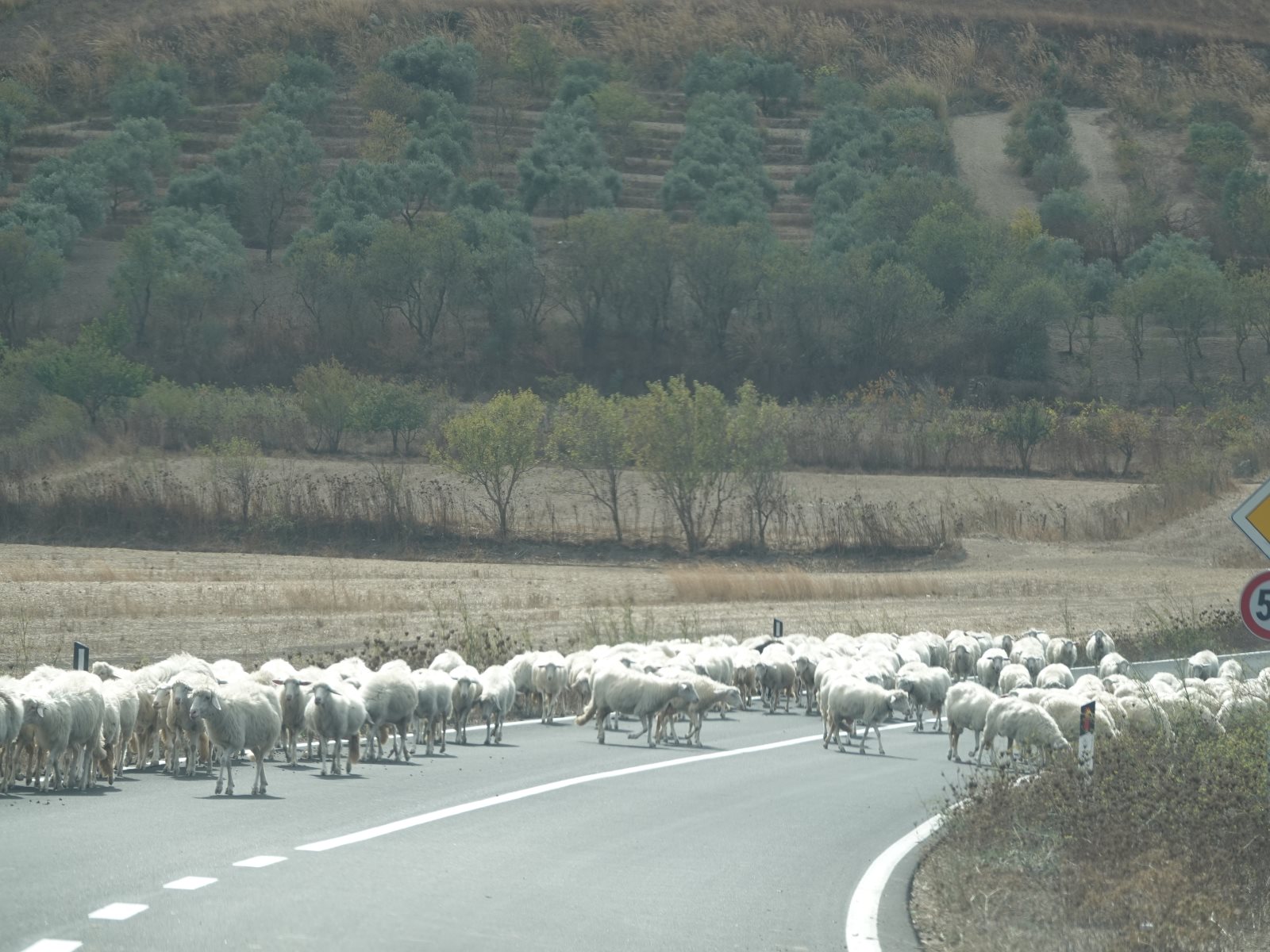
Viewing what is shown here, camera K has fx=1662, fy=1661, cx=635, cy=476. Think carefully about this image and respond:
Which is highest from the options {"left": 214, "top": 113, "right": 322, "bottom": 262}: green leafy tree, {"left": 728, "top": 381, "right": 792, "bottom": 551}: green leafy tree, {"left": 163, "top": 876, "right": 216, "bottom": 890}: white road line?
{"left": 214, "top": 113, "right": 322, "bottom": 262}: green leafy tree

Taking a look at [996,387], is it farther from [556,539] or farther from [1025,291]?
[556,539]

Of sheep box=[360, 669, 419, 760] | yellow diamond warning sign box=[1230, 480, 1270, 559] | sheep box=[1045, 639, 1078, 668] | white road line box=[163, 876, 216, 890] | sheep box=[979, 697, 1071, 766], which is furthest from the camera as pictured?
sheep box=[1045, 639, 1078, 668]

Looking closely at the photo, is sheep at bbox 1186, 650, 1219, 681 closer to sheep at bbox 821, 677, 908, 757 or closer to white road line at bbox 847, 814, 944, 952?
sheep at bbox 821, 677, 908, 757

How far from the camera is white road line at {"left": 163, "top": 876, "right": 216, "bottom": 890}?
1062 centimetres

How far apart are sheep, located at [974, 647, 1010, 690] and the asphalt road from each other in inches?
310

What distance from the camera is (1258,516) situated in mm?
11797

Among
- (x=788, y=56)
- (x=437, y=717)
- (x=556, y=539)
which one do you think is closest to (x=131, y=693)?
(x=437, y=717)

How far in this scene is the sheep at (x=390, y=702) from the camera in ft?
59.5

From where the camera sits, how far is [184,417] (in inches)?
2904

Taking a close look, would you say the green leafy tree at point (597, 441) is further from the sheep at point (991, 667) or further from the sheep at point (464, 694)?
the sheep at point (464, 694)

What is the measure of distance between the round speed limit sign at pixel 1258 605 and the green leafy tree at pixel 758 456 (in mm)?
44525

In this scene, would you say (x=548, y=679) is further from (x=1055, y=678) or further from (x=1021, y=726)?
(x=1021, y=726)

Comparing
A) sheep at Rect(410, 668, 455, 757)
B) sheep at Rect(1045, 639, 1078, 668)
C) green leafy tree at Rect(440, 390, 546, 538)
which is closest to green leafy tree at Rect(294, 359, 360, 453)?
green leafy tree at Rect(440, 390, 546, 538)

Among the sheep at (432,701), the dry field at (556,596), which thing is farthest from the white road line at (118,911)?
the dry field at (556,596)
